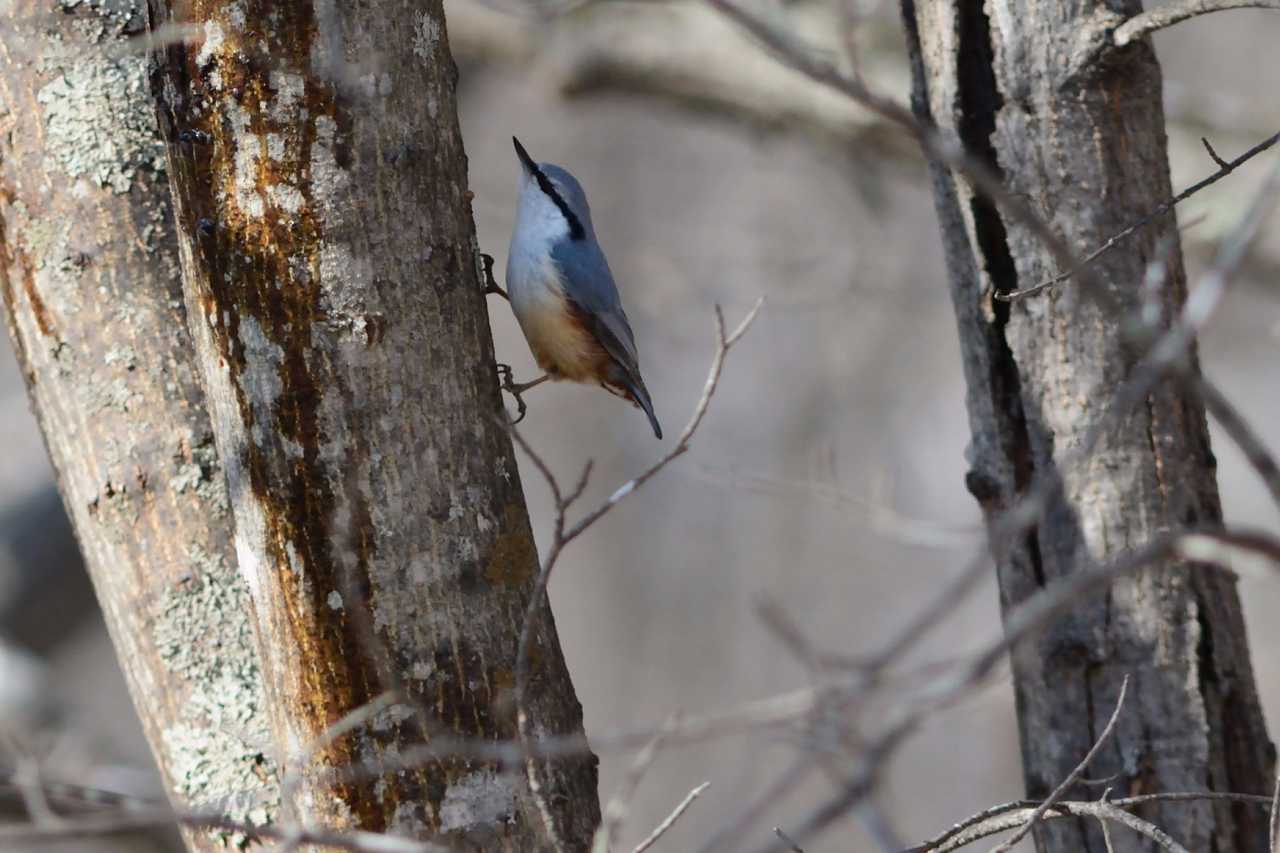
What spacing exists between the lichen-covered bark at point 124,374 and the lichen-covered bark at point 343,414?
0.89 ft

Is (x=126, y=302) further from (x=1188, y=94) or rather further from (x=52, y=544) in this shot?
(x=1188, y=94)

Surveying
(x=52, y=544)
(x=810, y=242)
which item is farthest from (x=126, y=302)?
(x=810, y=242)

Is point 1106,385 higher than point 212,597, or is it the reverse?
point 1106,385

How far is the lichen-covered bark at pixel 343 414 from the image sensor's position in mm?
1675

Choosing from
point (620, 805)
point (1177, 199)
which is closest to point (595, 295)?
point (1177, 199)

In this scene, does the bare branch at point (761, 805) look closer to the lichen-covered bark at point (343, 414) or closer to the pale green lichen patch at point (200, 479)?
the lichen-covered bark at point (343, 414)

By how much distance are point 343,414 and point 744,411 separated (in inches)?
269

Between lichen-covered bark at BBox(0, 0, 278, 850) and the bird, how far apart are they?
1086mm

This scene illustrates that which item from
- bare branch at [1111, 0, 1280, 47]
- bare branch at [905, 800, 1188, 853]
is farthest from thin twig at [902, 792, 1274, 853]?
bare branch at [1111, 0, 1280, 47]

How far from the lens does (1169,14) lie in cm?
189

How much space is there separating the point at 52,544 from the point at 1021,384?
400 centimetres

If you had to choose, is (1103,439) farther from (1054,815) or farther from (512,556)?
(512,556)

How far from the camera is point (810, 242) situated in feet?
20.5

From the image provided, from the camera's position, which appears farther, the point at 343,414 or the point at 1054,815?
the point at 1054,815
